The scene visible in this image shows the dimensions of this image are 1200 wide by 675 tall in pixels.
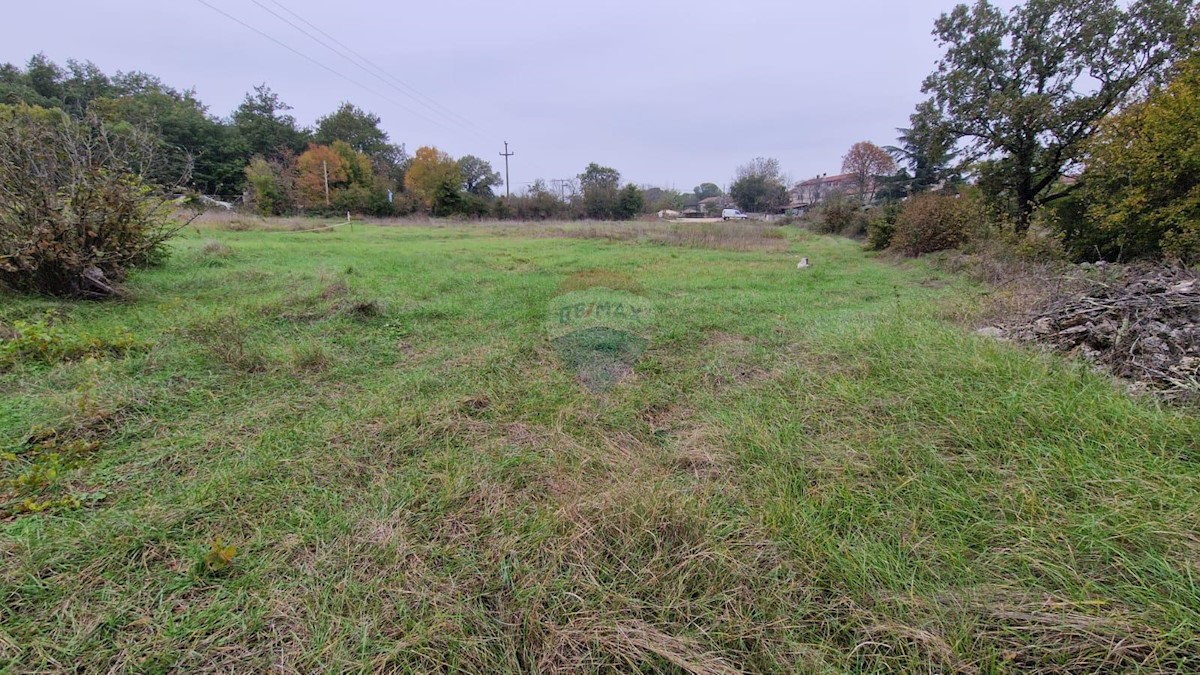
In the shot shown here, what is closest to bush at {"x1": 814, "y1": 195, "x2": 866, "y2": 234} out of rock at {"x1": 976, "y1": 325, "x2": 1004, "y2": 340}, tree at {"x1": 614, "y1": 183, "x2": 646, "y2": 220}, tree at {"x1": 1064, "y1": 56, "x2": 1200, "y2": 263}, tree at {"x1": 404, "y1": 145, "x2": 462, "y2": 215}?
tree at {"x1": 614, "y1": 183, "x2": 646, "y2": 220}

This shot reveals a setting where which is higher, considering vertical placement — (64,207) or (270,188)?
(270,188)

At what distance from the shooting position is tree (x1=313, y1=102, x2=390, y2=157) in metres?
39.1

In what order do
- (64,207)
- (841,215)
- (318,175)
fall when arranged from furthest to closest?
1. (318,175)
2. (841,215)
3. (64,207)

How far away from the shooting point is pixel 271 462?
6.73ft

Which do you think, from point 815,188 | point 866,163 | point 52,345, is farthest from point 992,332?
point 815,188

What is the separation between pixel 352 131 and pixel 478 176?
13914 millimetres

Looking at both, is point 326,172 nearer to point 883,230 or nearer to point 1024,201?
point 883,230

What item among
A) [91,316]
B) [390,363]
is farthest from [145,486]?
[91,316]

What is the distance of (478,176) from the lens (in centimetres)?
3659

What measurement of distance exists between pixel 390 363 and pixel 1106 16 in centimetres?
1516

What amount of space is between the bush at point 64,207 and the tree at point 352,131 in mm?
40381

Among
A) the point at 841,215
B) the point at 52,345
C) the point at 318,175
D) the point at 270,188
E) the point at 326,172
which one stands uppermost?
the point at 326,172

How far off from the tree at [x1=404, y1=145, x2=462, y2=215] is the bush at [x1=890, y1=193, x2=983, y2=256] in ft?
86.6

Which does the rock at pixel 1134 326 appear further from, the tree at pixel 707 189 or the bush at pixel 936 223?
the tree at pixel 707 189
